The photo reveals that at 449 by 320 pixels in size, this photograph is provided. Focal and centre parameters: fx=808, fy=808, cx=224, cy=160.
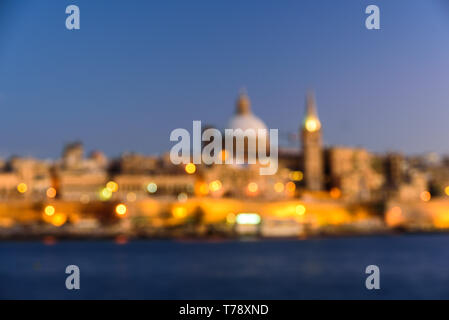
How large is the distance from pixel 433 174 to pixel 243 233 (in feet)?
58.2

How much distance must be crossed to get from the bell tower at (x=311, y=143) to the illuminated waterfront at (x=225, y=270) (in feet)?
45.9

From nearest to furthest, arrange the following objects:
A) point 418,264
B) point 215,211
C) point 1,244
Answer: point 418,264 → point 1,244 → point 215,211

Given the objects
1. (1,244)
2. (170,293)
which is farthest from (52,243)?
(170,293)

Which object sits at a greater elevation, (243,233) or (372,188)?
(372,188)

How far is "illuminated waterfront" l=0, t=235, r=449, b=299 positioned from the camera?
13258 mm

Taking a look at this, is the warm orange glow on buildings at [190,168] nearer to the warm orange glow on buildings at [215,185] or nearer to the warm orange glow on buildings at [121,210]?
the warm orange glow on buildings at [215,185]

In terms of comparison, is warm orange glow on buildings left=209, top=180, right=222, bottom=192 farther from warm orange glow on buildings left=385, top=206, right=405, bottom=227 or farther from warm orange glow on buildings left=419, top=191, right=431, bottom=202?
warm orange glow on buildings left=419, top=191, right=431, bottom=202

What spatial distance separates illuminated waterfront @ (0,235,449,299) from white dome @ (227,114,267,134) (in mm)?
16283

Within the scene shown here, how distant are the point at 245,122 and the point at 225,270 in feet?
86.2

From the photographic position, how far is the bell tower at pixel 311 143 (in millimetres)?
40875

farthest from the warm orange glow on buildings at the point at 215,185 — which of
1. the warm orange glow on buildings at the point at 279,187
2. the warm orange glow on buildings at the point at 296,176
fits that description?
the warm orange glow on buildings at the point at 296,176

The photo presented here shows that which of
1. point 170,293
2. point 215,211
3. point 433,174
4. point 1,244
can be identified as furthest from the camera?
point 433,174

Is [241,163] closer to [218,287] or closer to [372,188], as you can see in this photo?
[372,188]
